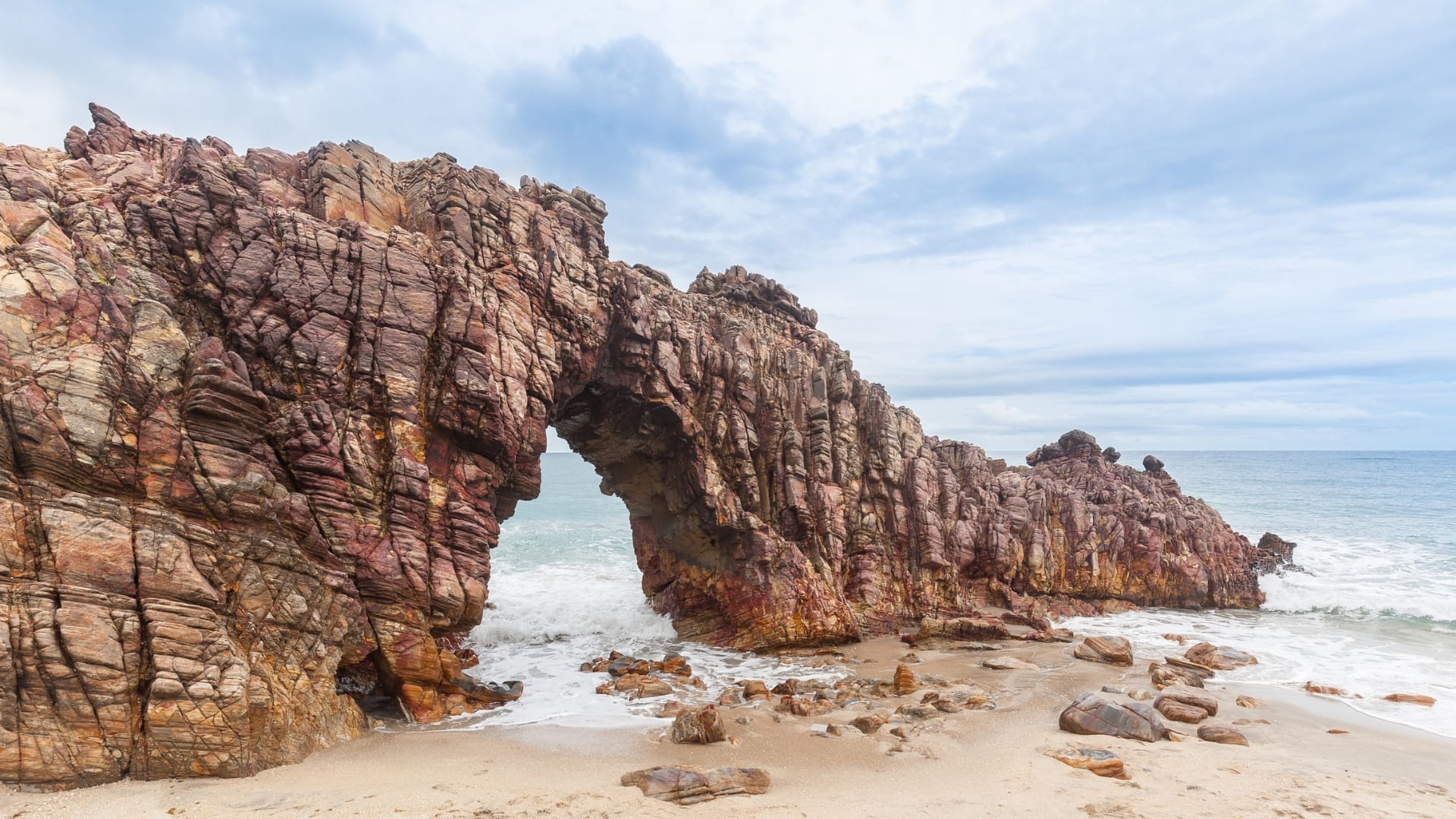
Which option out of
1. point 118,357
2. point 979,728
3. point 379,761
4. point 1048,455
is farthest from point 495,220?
point 1048,455

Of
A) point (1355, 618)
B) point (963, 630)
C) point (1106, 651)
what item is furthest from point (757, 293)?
point (1355, 618)

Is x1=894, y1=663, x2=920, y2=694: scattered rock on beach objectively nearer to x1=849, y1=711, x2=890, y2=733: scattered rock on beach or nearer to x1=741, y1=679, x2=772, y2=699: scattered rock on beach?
x1=849, y1=711, x2=890, y2=733: scattered rock on beach

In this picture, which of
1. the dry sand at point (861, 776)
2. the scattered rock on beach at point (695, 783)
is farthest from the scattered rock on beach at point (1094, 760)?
the scattered rock on beach at point (695, 783)

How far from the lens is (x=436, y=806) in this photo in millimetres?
12289

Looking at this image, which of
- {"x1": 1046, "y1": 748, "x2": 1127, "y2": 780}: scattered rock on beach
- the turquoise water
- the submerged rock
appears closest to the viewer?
{"x1": 1046, "y1": 748, "x2": 1127, "y2": 780}: scattered rock on beach

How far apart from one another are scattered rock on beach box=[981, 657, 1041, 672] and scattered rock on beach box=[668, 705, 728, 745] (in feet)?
40.2

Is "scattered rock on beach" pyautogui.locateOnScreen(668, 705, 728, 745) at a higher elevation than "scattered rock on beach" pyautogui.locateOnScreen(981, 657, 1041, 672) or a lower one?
higher

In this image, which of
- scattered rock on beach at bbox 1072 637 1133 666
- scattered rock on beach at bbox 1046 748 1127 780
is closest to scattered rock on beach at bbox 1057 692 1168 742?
scattered rock on beach at bbox 1046 748 1127 780

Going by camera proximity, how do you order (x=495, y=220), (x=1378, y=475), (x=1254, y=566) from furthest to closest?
(x=1378, y=475)
(x=1254, y=566)
(x=495, y=220)

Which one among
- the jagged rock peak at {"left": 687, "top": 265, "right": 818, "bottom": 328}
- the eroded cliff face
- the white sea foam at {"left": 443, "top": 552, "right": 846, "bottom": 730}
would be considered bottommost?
the white sea foam at {"left": 443, "top": 552, "right": 846, "bottom": 730}

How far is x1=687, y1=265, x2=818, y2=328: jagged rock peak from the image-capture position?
34594 mm

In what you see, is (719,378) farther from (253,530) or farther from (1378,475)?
(1378,475)

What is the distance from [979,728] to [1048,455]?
34382mm

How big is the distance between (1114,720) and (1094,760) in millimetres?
2902
